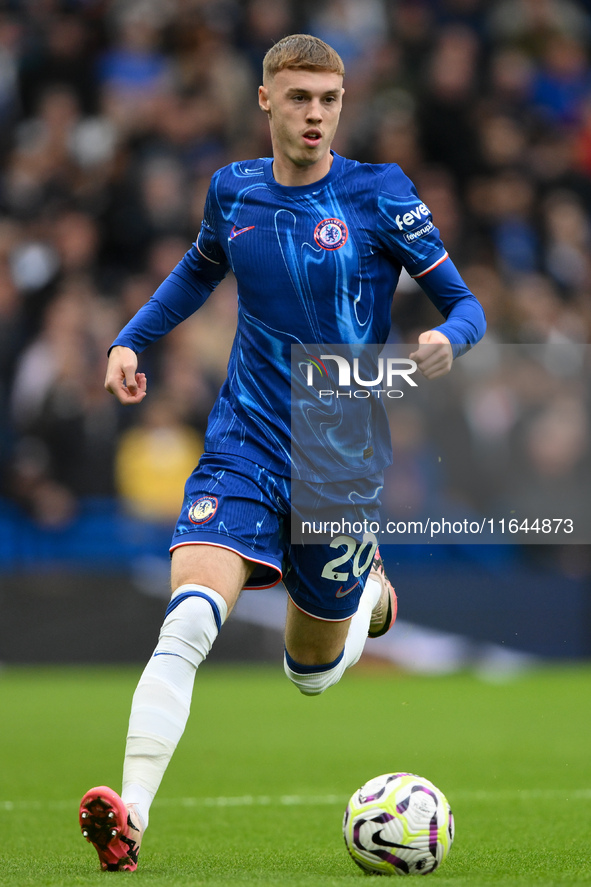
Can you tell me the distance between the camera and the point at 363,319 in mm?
4355

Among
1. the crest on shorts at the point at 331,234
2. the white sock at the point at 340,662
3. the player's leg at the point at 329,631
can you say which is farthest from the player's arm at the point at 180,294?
the white sock at the point at 340,662

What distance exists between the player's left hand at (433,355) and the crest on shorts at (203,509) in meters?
0.83

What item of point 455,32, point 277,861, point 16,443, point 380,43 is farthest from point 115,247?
point 277,861

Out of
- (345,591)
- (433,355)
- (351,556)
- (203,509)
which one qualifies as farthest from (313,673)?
(433,355)

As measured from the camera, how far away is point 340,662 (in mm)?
5082

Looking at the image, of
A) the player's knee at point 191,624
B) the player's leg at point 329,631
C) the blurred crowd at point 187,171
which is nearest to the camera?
the player's knee at point 191,624

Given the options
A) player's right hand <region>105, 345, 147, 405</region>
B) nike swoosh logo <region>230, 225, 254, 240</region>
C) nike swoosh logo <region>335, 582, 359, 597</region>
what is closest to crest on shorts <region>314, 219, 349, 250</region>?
nike swoosh logo <region>230, 225, 254, 240</region>

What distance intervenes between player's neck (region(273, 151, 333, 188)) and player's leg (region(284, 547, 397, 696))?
1.31 m

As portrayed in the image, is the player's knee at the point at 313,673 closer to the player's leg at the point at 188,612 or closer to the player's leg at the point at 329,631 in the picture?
the player's leg at the point at 329,631

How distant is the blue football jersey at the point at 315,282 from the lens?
4285 millimetres

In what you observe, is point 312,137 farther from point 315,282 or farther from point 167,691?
point 167,691

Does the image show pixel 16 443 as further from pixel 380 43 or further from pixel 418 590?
pixel 380 43

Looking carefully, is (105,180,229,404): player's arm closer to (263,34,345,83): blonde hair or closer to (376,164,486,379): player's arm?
(263,34,345,83): blonde hair

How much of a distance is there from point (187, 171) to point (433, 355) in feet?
30.7
